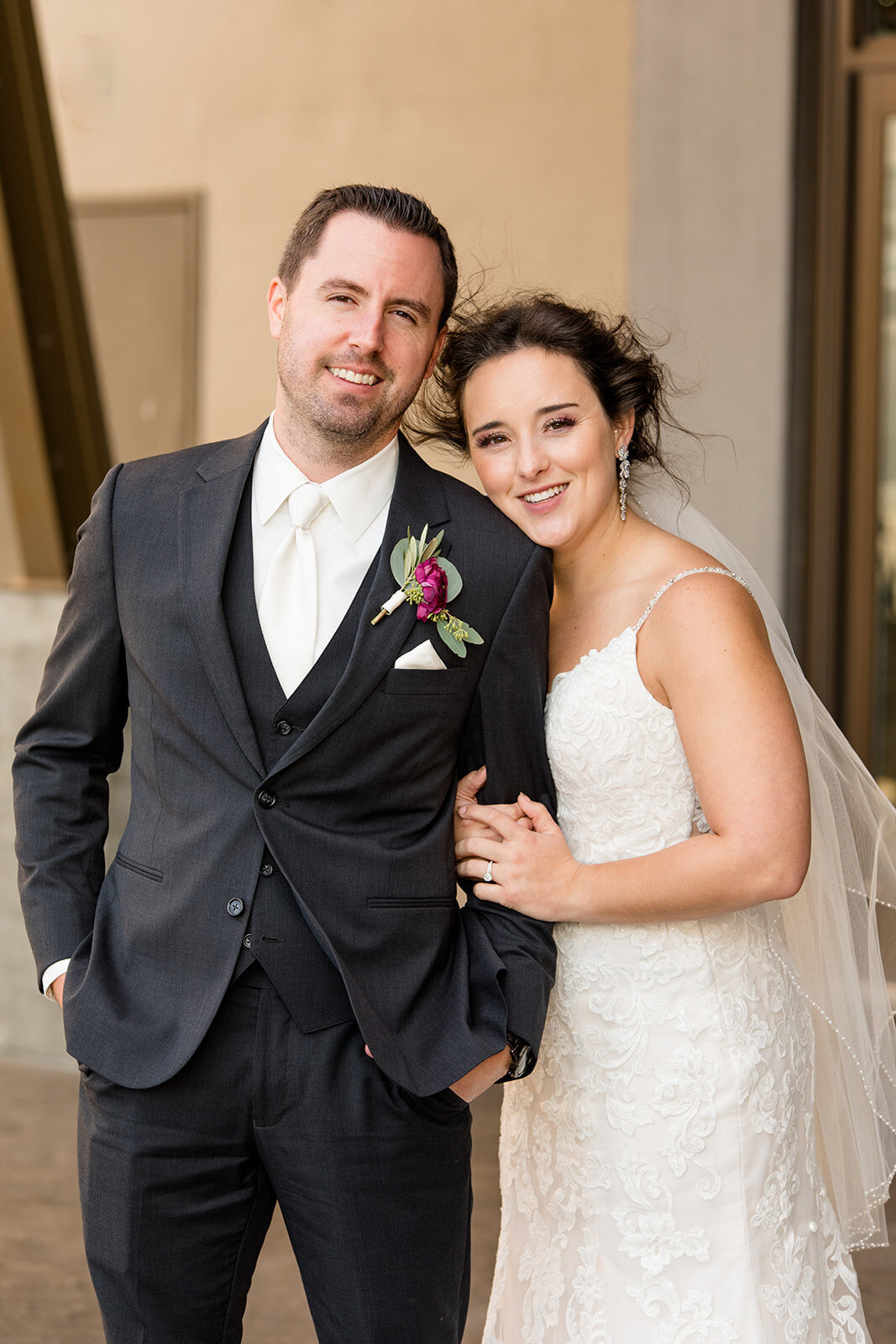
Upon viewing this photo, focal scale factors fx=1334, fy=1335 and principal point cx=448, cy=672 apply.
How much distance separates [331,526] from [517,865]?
1.67 feet

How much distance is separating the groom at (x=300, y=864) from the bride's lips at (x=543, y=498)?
0.41 ft

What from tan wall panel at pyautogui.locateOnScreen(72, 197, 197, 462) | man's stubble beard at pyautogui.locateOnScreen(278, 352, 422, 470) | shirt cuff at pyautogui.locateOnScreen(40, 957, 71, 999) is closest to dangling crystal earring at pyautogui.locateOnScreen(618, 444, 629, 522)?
man's stubble beard at pyautogui.locateOnScreen(278, 352, 422, 470)

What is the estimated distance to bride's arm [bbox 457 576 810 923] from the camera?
5.65 ft

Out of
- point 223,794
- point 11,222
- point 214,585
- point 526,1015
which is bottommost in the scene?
point 526,1015

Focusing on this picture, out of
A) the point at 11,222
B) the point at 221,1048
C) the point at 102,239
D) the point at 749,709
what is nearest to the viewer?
the point at 221,1048

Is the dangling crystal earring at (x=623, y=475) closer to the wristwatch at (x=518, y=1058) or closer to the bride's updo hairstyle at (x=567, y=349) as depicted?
the bride's updo hairstyle at (x=567, y=349)

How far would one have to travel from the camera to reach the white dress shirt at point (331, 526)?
1.68m

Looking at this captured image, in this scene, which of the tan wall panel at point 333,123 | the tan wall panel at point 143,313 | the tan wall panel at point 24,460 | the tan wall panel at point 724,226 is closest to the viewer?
the tan wall panel at point 24,460

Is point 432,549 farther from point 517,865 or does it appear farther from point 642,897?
point 642,897

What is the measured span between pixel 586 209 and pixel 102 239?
262 centimetres

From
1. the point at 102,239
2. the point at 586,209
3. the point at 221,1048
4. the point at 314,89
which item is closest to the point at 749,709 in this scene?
the point at 221,1048

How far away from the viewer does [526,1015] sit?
1.70 meters

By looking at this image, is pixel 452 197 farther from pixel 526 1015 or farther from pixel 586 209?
pixel 526 1015

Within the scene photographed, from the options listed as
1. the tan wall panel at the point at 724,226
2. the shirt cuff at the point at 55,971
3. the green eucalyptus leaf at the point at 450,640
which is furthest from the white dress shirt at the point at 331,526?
the tan wall panel at the point at 724,226
